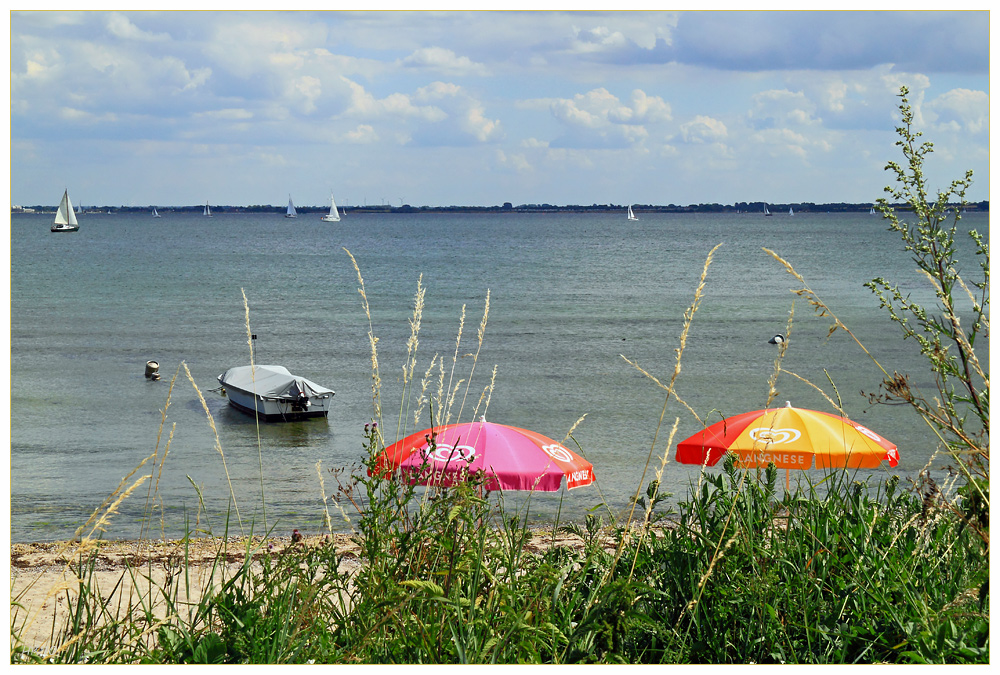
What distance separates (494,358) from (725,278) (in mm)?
33761

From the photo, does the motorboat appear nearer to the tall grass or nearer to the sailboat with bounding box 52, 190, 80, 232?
the tall grass

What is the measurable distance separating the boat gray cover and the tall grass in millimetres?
12887

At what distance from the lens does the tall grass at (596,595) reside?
2320 mm

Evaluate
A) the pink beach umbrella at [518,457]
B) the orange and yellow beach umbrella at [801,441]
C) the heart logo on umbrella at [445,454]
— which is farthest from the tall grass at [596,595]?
the orange and yellow beach umbrella at [801,441]

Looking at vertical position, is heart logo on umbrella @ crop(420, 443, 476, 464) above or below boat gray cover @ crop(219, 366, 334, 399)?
above

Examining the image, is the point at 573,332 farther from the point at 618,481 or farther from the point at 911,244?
the point at 911,244

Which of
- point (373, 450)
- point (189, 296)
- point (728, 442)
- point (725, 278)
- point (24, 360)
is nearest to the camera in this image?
point (373, 450)

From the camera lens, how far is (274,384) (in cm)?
1605

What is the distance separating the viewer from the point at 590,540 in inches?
115

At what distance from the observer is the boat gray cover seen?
51.4 feet

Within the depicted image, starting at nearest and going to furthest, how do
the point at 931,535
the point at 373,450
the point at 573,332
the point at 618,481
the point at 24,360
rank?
the point at 373,450 < the point at 931,535 < the point at 618,481 < the point at 24,360 < the point at 573,332

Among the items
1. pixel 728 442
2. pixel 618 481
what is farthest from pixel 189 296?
pixel 728 442

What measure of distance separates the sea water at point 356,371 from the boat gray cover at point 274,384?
23.8 inches

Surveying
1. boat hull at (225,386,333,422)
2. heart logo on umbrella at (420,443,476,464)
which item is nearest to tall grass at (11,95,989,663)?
heart logo on umbrella at (420,443,476,464)
